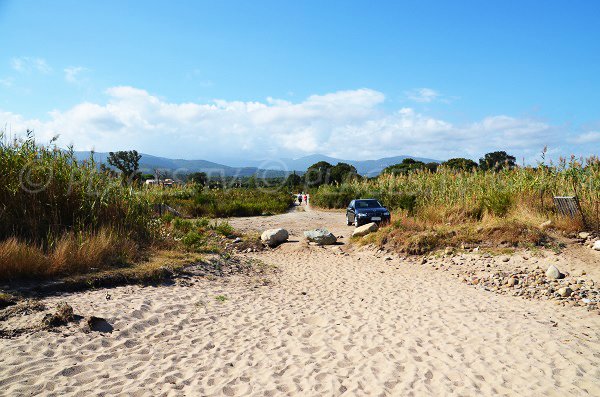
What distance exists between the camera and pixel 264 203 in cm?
3147

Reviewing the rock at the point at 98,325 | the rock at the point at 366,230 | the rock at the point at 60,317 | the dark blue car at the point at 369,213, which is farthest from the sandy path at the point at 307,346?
the dark blue car at the point at 369,213

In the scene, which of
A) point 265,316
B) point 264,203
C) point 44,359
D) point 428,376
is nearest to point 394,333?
point 428,376

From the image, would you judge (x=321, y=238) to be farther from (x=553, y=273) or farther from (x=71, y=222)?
(x=71, y=222)

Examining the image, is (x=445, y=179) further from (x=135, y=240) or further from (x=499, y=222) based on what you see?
(x=135, y=240)

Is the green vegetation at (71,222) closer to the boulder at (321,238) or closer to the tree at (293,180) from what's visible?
the boulder at (321,238)

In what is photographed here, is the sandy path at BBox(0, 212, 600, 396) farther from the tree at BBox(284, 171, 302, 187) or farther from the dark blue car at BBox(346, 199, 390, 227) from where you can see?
the tree at BBox(284, 171, 302, 187)

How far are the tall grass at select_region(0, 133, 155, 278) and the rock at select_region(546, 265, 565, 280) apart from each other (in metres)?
9.82

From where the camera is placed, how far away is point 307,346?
5.49 m

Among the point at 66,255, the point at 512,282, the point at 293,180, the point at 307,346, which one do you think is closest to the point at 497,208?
the point at 512,282

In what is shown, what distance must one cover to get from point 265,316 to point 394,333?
2.20 m

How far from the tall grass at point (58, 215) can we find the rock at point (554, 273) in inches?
387

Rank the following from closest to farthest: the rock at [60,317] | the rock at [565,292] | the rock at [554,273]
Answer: the rock at [60,317] < the rock at [565,292] < the rock at [554,273]

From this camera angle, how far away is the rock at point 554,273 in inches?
344

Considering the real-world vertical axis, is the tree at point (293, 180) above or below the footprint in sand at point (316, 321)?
above
